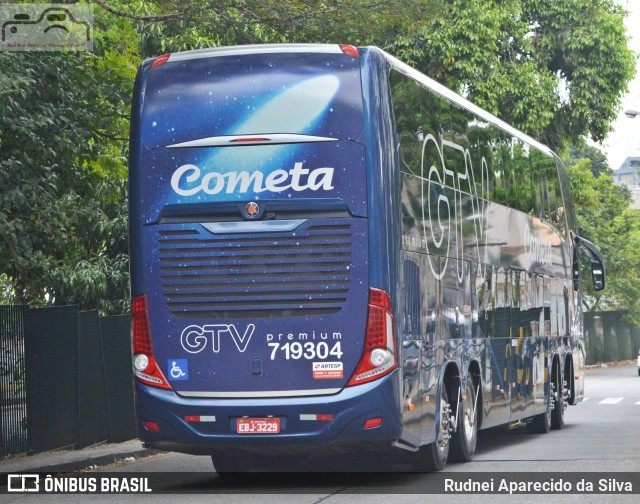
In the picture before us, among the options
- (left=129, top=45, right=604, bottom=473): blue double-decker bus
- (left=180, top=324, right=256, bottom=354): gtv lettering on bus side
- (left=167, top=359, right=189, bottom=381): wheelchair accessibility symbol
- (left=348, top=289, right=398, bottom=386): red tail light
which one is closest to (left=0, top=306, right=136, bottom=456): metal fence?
(left=129, top=45, right=604, bottom=473): blue double-decker bus

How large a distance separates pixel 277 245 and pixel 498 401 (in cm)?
613

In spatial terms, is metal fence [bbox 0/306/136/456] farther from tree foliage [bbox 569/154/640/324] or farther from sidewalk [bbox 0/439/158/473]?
tree foliage [bbox 569/154/640/324]

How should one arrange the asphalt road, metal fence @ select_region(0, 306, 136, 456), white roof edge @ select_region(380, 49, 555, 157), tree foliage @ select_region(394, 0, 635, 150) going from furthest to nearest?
1. tree foliage @ select_region(394, 0, 635, 150)
2. metal fence @ select_region(0, 306, 136, 456)
3. white roof edge @ select_region(380, 49, 555, 157)
4. the asphalt road

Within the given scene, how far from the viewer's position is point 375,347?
12.2 metres

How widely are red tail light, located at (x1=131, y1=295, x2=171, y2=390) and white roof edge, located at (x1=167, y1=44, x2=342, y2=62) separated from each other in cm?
238

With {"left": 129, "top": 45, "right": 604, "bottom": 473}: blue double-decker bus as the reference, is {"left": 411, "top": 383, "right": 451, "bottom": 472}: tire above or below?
below

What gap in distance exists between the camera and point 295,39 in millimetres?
17844

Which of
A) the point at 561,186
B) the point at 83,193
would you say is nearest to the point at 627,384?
the point at 561,186

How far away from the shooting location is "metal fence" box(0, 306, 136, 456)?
16125 mm

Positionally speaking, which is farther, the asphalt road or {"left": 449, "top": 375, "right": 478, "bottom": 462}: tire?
{"left": 449, "top": 375, "right": 478, "bottom": 462}: tire

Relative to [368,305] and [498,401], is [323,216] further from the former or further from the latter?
[498,401]

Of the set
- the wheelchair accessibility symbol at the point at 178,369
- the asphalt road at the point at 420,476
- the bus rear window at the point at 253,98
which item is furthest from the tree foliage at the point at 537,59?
the wheelchair accessibility symbol at the point at 178,369

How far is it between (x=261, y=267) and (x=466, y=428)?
4.39 meters

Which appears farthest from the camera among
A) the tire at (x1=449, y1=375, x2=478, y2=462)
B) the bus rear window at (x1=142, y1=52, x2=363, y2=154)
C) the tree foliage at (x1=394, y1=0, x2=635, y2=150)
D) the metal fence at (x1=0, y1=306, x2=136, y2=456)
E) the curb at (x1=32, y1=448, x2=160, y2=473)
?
the tree foliage at (x1=394, y1=0, x2=635, y2=150)
